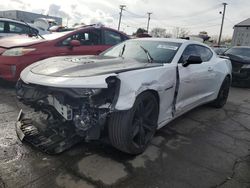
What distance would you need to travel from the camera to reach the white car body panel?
2773 mm

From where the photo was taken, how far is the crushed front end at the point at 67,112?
2.77 m

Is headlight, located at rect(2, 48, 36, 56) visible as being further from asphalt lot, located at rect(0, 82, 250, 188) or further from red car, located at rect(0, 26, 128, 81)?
asphalt lot, located at rect(0, 82, 250, 188)

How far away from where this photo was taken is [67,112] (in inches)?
110

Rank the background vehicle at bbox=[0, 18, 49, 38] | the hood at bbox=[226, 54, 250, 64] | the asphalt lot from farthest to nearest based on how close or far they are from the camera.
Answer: the hood at bbox=[226, 54, 250, 64] < the background vehicle at bbox=[0, 18, 49, 38] < the asphalt lot

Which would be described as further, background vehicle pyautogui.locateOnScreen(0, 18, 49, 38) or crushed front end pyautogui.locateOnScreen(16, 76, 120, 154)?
background vehicle pyautogui.locateOnScreen(0, 18, 49, 38)

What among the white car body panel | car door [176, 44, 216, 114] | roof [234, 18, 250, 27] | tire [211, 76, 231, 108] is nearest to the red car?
the white car body panel

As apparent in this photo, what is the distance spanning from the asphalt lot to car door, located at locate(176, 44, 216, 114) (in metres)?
0.50

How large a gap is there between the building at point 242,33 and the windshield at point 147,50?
41.1m

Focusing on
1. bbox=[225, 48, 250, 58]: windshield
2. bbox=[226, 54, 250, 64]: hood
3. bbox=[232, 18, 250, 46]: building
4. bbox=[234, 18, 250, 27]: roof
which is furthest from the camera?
bbox=[234, 18, 250, 27]: roof

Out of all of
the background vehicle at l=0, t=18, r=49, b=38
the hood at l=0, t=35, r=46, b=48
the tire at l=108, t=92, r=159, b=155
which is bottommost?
the tire at l=108, t=92, r=159, b=155

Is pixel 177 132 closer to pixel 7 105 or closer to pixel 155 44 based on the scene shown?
pixel 155 44

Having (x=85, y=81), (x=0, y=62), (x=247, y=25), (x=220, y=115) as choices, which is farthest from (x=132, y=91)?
(x=247, y=25)

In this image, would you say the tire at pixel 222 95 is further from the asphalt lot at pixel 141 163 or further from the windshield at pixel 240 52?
the windshield at pixel 240 52

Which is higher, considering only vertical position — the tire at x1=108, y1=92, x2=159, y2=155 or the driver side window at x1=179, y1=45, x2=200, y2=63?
the driver side window at x1=179, y1=45, x2=200, y2=63
